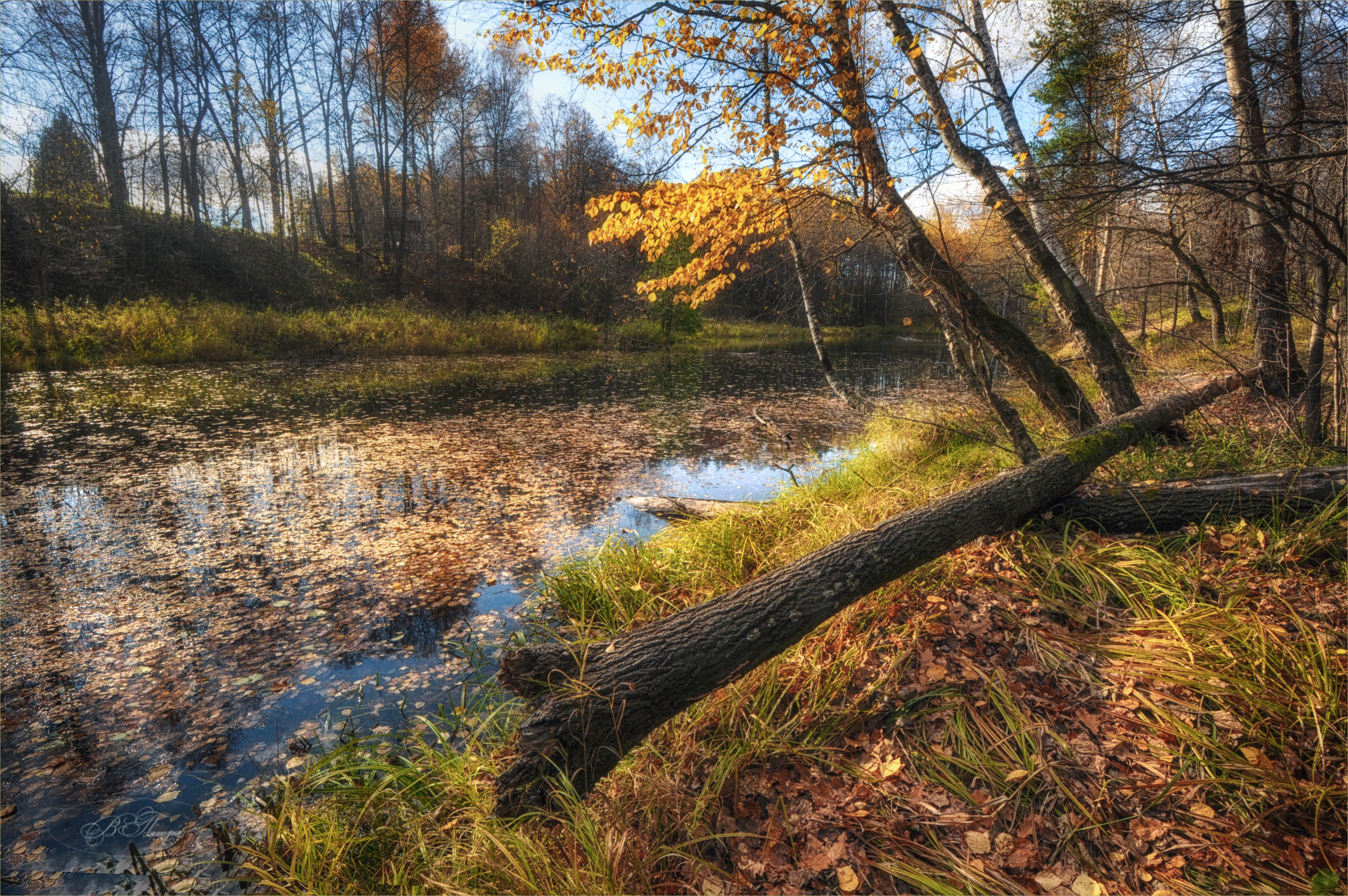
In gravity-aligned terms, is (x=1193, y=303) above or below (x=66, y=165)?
below

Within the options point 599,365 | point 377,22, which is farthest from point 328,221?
point 599,365

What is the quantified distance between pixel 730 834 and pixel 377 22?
88.6 feet

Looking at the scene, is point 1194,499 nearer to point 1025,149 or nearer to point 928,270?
point 928,270

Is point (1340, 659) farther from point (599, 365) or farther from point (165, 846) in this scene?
point (599, 365)

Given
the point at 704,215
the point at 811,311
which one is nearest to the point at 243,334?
the point at 704,215

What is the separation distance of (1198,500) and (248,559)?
6.56 metres

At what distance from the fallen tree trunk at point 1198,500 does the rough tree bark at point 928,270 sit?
4.47 ft

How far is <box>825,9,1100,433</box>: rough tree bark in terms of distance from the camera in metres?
3.89

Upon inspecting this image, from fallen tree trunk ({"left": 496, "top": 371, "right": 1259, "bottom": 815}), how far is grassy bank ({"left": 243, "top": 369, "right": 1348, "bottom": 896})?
182 mm

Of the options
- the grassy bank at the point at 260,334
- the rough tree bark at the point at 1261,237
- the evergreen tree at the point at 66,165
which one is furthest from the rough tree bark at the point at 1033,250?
the evergreen tree at the point at 66,165

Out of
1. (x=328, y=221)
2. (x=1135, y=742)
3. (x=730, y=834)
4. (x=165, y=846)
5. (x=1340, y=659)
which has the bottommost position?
(x=165, y=846)

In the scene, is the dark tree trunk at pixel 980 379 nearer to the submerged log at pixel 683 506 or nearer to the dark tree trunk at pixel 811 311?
the dark tree trunk at pixel 811 311

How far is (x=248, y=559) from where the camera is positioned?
15.9 feet

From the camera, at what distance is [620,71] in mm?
4332
